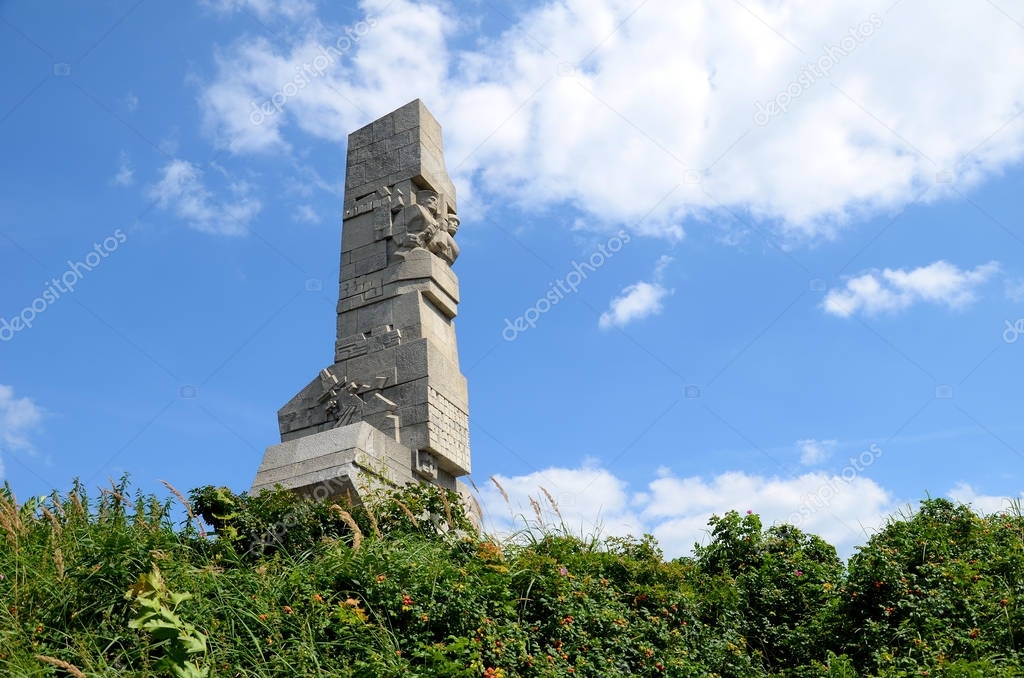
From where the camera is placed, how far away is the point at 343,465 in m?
10.3

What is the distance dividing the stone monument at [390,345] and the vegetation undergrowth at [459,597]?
1.56 m

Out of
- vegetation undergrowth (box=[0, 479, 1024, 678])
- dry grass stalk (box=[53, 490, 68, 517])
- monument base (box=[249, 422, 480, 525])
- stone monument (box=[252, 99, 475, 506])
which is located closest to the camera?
vegetation undergrowth (box=[0, 479, 1024, 678])

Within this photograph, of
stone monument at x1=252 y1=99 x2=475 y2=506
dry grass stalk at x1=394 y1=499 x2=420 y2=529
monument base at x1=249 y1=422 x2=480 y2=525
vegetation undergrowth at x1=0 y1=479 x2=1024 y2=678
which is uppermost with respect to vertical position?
stone monument at x1=252 y1=99 x2=475 y2=506

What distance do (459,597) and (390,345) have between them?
5.59m

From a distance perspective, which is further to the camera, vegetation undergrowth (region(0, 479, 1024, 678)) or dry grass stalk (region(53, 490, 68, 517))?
dry grass stalk (region(53, 490, 68, 517))

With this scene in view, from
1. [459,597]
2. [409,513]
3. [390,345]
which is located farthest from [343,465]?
[459,597]

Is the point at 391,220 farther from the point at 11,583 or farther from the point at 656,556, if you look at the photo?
the point at 11,583

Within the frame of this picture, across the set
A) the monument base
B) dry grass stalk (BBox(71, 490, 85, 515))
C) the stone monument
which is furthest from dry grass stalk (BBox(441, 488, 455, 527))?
dry grass stalk (BBox(71, 490, 85, 515))

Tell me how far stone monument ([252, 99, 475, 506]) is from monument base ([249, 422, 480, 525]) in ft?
0.05

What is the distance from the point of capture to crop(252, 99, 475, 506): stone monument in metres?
10.9

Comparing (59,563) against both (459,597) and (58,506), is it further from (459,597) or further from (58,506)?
(459,597)

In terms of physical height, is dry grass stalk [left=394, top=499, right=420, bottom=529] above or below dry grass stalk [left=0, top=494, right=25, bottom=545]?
above

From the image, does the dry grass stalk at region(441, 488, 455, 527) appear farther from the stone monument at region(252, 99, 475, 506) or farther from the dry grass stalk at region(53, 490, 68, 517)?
the dry grass stalk at region(53, 490, 68, 517)

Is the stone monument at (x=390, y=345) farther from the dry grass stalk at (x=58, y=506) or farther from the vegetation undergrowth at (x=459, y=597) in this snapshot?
the dry grass stalk at (x=58, y=506)
